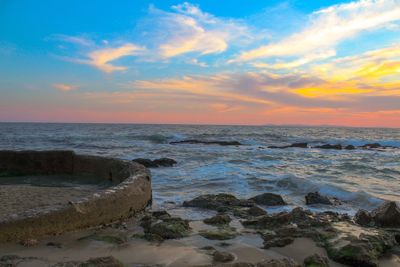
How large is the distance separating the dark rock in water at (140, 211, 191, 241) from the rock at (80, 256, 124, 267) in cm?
100

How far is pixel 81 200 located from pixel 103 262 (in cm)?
152

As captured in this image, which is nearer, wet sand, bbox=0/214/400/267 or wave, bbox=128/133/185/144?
wet sand, bbox=0/214/400/267

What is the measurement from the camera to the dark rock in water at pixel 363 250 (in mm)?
3938

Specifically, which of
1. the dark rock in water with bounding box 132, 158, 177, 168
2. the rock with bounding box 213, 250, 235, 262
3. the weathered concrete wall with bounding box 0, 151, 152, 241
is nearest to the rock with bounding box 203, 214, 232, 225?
the weathered concrete wall with bounding box 0, 151, 152, 241

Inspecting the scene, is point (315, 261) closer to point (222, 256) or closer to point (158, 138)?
point (222, 256)

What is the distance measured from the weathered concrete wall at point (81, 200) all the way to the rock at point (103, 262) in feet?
3.22

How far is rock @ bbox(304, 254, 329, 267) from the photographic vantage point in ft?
12.4

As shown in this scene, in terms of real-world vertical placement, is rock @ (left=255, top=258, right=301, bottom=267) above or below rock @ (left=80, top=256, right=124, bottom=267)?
below

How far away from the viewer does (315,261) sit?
380cm

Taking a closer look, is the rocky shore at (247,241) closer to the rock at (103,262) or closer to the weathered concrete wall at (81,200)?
the rock at (103,262)

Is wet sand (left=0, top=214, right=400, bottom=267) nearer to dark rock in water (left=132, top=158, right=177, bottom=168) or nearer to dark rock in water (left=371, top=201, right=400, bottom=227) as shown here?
dark rock in water (left=371, top=201, right=400, bottom=227)

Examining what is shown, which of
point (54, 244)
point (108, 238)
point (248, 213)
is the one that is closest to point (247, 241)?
point (108, 238)

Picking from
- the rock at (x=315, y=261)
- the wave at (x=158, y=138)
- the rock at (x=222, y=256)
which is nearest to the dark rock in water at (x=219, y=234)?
the rock at (x=222, y=256)

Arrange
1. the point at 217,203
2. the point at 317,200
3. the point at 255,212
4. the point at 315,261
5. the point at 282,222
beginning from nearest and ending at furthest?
the point at 315,261
the point at 282,222
the point at 255,212
the point at 217,203
the point at 317,200
